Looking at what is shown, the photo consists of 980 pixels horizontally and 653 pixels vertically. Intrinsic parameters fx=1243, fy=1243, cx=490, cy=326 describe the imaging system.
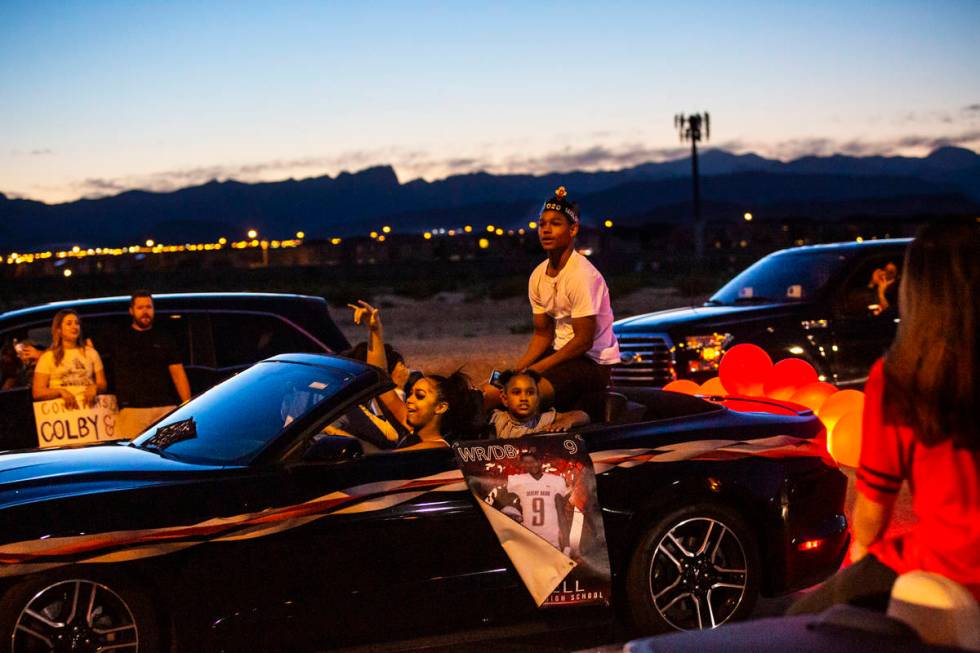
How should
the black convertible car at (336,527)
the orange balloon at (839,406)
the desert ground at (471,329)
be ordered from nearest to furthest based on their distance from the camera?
1. the black convertible car at (336,527)
2. the orange balloon at (839,406)
3. the desert ground at (471,329)

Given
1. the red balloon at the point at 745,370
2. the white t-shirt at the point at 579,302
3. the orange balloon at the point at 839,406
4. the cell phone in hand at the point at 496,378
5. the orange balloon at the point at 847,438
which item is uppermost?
the white t-shirt at the point at 579,302

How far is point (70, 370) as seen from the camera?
29.3 ft

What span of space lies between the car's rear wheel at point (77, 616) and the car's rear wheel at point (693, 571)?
6.99 feet

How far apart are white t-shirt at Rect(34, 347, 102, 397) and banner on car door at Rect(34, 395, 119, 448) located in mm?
146

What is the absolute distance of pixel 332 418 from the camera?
17.8 feet

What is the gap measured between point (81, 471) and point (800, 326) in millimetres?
8375

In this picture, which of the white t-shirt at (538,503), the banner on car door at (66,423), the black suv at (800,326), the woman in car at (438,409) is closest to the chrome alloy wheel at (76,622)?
the woman in car at (438,409)

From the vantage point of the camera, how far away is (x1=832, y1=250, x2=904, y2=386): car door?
12109 mm

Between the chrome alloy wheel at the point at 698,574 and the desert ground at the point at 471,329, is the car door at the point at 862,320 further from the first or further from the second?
the chrome alloy wheel at the point at 698,574

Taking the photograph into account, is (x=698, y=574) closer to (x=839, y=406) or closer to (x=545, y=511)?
(x=545, y=511)

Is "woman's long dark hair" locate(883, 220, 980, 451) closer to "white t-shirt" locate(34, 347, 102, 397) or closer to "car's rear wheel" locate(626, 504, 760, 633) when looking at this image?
"car's rear wheel" locate(626, 504, 760, 633)

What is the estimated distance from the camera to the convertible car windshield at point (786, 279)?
12578 mm

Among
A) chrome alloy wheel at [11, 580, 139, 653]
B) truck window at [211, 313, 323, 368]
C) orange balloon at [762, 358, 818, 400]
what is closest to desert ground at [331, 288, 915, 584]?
orange balloon at [762, 358, 818, 400]

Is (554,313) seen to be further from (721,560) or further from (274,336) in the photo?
(274,336)
